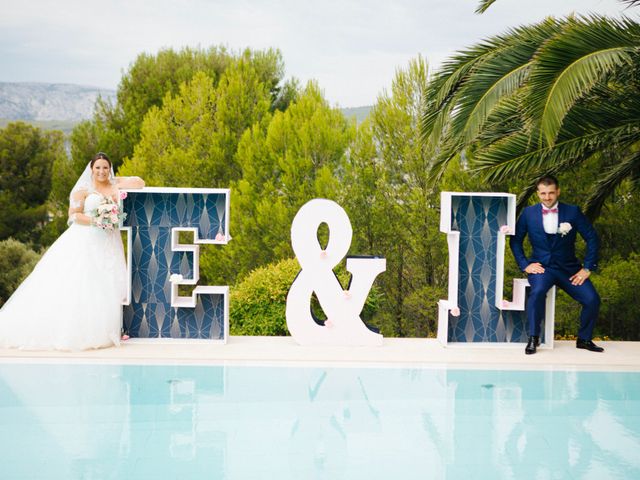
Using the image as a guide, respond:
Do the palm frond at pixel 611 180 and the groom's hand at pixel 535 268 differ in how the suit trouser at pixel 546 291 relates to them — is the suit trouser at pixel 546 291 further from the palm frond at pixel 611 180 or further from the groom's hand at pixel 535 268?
the palm frond at pixel 611 180

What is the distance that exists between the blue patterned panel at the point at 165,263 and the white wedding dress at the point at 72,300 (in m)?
0.40

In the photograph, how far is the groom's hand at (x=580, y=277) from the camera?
7.97 meters

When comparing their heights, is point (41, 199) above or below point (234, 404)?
above

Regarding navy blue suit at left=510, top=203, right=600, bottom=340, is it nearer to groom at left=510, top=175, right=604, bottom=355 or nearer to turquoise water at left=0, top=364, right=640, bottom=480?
groom at left=510, top=175, right=604, bottom=355

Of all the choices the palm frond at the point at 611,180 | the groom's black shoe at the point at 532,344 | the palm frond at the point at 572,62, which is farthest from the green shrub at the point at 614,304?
the palm frond at the point at 572,62

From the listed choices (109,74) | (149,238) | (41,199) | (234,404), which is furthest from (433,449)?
(109,74)

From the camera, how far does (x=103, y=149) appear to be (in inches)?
1106

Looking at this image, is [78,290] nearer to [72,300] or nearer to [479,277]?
[72,300]

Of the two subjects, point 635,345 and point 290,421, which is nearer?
point 290,421

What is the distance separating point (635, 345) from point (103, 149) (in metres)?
23.3

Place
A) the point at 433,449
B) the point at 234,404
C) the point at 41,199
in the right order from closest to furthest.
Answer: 1. the point at 433,449
2. the point at 234,404
3. the point at 41,199

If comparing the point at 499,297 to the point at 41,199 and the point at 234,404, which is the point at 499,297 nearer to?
the point at 234,404

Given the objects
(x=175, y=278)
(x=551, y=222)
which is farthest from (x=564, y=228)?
(x=175, y=278)

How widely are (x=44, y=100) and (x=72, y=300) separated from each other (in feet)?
129
